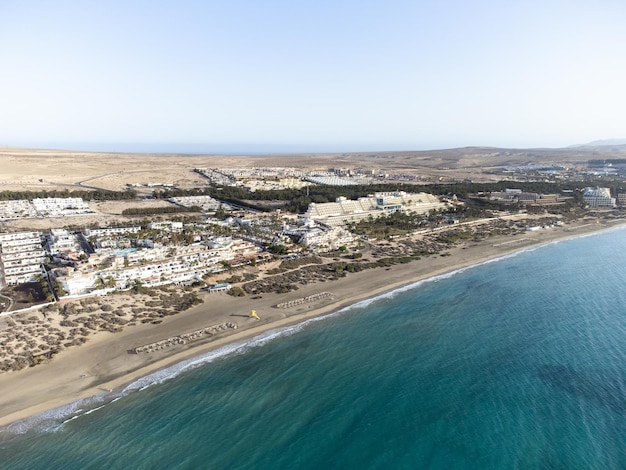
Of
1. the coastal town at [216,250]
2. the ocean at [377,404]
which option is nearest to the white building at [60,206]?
the coastal town at [216,250]

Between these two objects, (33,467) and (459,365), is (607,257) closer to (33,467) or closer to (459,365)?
(459,365)

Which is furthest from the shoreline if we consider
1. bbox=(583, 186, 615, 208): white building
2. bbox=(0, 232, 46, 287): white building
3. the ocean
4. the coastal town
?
bbox=(583, 186, 615, 208): white building

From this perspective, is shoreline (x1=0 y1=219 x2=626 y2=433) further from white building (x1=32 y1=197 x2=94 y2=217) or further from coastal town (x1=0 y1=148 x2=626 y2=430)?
white building (x1=32 y1=197 x2=94 y2=217)

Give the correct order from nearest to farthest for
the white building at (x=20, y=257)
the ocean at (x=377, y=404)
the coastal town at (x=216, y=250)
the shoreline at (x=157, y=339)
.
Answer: the ocean at (x=377, y=404) < the shoreline at (x=157, y=339) < the coastal town at (x=216, y=250) < the white building at (x=20, y=257)

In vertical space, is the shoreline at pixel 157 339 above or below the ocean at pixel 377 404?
above

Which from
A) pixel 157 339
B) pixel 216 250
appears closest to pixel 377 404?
pixel 157 339

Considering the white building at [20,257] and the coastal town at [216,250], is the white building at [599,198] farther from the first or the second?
the white building at [20,257]
